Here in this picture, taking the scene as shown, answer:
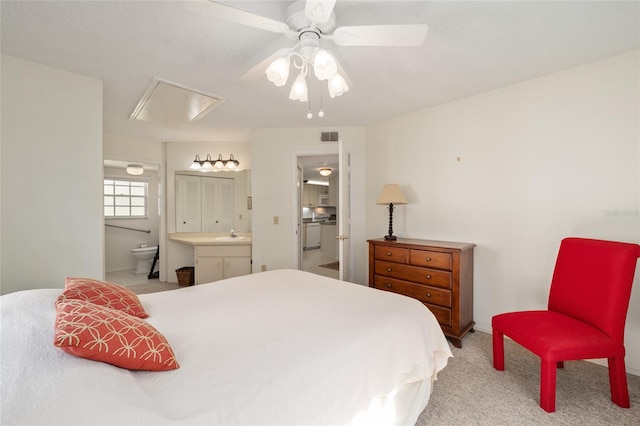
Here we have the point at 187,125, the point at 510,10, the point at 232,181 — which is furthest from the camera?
the point at 232,181

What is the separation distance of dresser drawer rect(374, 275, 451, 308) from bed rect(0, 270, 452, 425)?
3.42 feet

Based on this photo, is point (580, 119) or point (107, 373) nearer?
point (107, 373)

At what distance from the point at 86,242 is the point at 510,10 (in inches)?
136

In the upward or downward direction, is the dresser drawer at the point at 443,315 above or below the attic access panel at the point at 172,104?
below

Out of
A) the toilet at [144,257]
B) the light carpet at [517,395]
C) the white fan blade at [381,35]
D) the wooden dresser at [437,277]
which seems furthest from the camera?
the toilet at [144,257]

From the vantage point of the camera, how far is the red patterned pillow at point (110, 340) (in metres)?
0.89

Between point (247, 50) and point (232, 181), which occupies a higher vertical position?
point (247, 50)

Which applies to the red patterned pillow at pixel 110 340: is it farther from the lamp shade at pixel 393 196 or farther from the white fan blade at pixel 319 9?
the lamp shade at pixel 393 196

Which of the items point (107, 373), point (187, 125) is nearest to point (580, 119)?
point (107, 373)

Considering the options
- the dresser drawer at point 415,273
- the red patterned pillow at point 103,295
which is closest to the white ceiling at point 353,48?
the red patterned pillow at point 103,295

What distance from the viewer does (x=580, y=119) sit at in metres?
2.33

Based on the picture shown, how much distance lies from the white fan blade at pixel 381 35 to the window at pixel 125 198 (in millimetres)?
6047

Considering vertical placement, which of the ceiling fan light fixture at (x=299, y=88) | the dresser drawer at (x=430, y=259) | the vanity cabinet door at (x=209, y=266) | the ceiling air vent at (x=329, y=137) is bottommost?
the vanity cabinet door at (x=209, y=266)

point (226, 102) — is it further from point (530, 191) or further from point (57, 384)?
point (530, 191)
